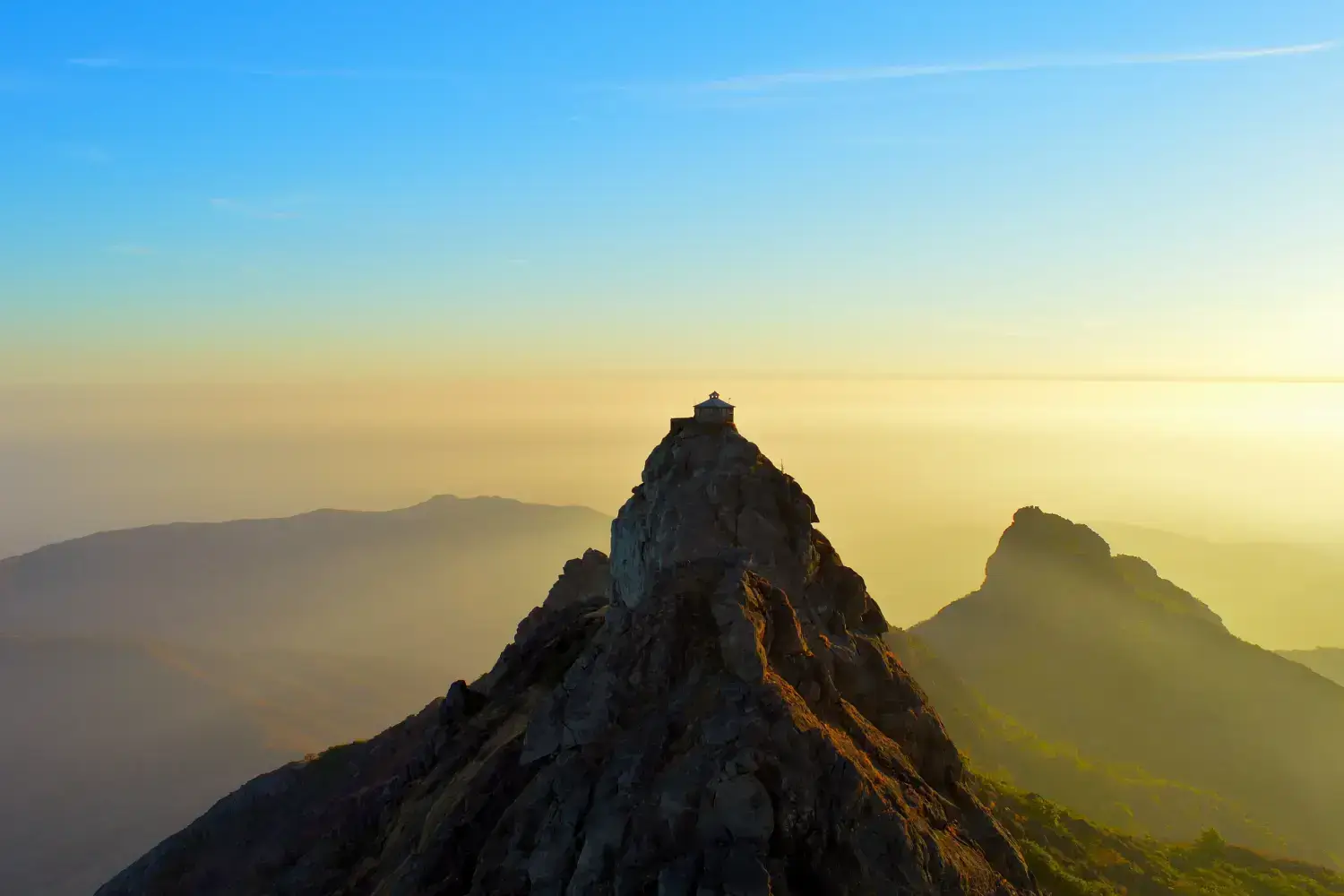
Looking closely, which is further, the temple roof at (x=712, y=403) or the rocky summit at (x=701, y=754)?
the temple roof at (x=712, y=403)

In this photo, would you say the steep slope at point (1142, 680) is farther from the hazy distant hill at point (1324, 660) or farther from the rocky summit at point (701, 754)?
the rocky summit at point (701, 754)

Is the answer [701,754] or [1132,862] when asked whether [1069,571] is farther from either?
[701,754]

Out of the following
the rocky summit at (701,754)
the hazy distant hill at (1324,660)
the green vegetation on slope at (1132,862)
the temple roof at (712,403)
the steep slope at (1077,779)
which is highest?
the temple roof at (712,403)

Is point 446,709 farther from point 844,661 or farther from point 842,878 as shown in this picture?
point 842,878

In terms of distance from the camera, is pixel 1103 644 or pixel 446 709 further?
pixel 1103 644

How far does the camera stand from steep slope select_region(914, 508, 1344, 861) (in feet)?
314

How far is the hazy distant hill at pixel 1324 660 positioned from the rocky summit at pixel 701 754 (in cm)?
14945

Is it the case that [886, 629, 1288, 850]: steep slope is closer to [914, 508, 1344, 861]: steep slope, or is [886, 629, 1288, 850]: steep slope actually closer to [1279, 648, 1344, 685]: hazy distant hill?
[914, 508, 1344, 861]: steep slope

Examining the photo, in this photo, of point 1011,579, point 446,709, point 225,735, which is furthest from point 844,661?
point 225,735

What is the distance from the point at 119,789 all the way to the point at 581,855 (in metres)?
184

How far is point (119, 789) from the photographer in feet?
536

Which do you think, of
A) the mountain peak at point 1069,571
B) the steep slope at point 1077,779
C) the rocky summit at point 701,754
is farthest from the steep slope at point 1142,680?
the rocky summit at point 701,754

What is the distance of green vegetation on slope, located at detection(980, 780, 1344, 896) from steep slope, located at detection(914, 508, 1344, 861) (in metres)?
22.5

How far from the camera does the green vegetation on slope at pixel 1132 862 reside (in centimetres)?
5268
